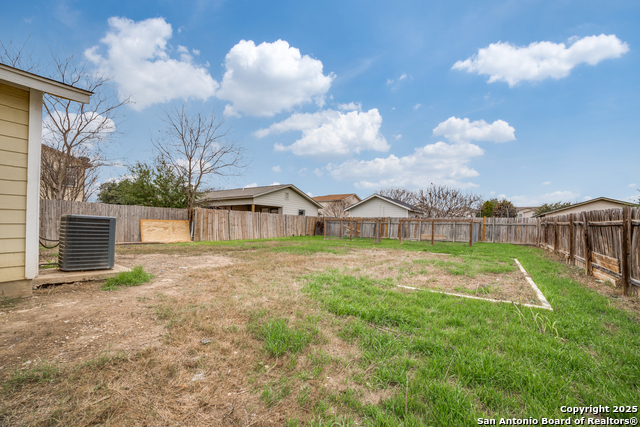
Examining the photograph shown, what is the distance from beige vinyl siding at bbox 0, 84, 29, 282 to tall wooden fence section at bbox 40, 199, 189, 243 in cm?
783

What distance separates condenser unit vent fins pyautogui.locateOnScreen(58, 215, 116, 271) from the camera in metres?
4.22

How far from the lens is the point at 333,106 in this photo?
1780 cm

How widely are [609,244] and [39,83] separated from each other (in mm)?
10029

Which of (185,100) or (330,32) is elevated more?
(330,32)

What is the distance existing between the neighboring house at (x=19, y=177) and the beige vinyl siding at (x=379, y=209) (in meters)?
24.6

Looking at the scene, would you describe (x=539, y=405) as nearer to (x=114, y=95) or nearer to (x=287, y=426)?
(x=287, y=426)

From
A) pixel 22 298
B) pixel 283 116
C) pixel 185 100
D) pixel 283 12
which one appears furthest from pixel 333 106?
pixel 22 298

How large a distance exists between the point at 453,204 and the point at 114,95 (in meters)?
30.4

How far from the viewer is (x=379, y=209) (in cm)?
2661

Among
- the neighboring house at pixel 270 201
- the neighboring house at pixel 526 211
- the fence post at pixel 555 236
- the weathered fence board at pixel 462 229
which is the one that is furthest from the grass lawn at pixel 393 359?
the neighboring house at pixel 526 211

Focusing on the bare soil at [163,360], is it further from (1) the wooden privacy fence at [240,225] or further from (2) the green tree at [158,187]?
(2) the green tree at [158,187]

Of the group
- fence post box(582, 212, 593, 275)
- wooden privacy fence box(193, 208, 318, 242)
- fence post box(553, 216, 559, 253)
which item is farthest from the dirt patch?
fence post box(553, 216, 559, 253)

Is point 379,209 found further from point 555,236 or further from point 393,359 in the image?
point 393,359

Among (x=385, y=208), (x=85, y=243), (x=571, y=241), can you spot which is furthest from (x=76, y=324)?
(x=385, y=208)
